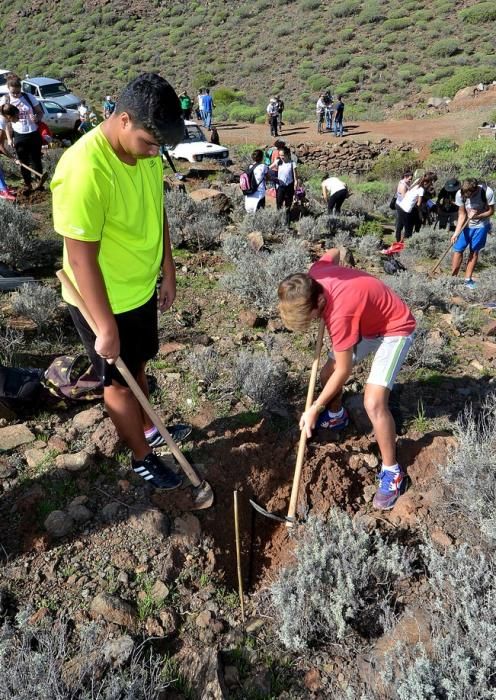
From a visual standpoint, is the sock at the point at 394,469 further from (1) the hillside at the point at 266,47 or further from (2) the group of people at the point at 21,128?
(1) the hillside at the point at 266,47

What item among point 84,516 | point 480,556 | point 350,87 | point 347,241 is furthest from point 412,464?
point 350,87

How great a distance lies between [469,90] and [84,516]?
2517cm

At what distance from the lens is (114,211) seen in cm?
218

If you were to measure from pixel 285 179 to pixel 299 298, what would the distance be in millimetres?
7067

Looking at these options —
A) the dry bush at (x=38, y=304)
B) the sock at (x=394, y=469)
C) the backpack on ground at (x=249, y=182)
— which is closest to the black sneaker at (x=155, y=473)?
the sock at (x=394, y=469)

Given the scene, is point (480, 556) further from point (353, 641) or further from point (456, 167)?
point (456, 167)

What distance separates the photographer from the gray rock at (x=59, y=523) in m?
2.73

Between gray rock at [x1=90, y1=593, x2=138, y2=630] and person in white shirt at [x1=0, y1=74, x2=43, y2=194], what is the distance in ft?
24.1

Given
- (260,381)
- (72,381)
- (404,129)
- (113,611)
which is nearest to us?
(113,611)

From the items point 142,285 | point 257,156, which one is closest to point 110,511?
point 142,285

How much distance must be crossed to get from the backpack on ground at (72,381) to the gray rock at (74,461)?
1.76 ft

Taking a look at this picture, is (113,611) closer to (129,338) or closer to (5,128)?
(129,338)

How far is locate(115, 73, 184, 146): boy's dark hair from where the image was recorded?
1929mm

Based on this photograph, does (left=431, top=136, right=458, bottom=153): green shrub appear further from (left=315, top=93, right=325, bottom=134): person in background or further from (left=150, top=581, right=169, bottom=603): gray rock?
(left=150, top=581, right=169, bottom=603): gray rock
